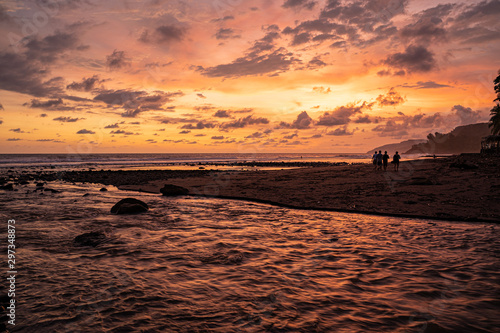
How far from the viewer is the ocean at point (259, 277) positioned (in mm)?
5168

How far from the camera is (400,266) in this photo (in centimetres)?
759

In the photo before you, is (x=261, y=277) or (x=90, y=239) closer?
(x=261, y=277)

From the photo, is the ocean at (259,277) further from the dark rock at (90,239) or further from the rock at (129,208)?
the rock at (129,208)

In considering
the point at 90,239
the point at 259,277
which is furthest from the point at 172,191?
the point at 259,277

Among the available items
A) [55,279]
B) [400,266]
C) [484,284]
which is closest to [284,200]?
[400,266]

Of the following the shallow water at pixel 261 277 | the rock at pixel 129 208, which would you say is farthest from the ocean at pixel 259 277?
the rock at pixel 129 208

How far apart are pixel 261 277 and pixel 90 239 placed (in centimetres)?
682

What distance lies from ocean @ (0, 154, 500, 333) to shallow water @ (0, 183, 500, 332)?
1.2 inches

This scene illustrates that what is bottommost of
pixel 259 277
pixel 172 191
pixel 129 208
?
pixel 259 277

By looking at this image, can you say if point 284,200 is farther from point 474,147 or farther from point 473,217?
point 474,147

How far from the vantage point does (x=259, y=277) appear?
7.07 m

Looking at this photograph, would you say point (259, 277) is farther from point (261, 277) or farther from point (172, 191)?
point (172, 191)

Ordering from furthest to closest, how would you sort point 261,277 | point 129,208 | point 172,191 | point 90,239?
point 172,191 < point 129,208 < point 90,239 < point 261,277

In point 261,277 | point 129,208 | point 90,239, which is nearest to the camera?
point 261,277
